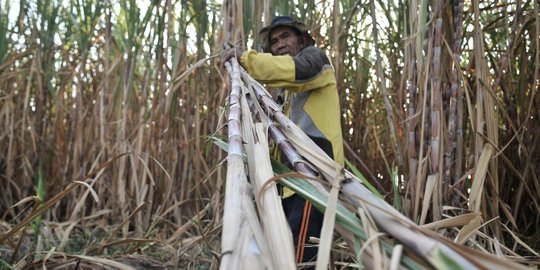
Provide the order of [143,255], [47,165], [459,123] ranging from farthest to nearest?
[47,165], [143,255], [459,123]

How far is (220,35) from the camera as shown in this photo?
223 centimetres

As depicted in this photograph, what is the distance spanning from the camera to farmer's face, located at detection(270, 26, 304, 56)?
207cm

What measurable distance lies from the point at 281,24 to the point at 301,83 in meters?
0.22

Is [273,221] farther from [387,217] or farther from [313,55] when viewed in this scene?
[313,55]

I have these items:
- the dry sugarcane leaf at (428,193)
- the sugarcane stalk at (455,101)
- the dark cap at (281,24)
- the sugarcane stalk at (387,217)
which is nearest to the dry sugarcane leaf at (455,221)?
the sugarcane stalk at (387,217)

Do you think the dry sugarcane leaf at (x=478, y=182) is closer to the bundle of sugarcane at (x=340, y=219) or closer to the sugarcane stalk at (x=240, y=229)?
the bundle of sugarcane at (x=340, y=219)

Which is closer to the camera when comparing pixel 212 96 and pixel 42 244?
pixel 42 244

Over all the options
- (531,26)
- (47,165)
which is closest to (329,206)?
(531,26)

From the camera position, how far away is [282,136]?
2.94 feet

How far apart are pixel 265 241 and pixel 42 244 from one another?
173 cm

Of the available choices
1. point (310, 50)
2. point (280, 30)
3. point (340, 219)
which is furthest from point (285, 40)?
point (340, 219)

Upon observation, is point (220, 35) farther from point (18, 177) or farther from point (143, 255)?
point (18, 177)

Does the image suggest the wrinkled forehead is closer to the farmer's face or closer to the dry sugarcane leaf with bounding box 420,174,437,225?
the farmer's face

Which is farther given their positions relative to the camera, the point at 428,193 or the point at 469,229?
the point at 428,193
